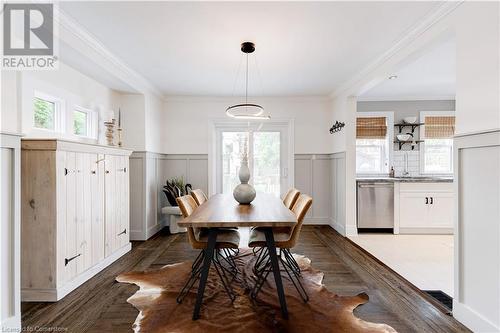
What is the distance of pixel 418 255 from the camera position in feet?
11.1

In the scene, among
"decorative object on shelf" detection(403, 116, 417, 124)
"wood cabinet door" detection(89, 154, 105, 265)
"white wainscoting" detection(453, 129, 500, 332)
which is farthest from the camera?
"decorative object on shelf" detection(403, 116, 417, 124)

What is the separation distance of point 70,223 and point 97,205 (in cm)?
46

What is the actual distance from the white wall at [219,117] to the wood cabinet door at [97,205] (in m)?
2.12

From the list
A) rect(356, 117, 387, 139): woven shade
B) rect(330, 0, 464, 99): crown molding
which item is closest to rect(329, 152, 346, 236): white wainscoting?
rect(356, 117, 387, 139): woven shade

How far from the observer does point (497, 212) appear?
1706 millimetres

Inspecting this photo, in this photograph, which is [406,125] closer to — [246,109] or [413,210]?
[413,210]

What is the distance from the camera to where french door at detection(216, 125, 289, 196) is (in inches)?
204

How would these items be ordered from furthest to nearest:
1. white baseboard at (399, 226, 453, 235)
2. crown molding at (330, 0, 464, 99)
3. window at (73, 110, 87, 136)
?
white baseboard at (399, 226, 453, 235) → window at (73, 110, 87, 136) → crown molding at (330, 0, 464, 99)

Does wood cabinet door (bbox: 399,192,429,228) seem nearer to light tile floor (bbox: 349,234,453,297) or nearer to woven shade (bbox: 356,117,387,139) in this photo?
light tile floor (bbox: 349,234,453,297)

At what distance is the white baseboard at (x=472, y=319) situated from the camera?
1.74 metres

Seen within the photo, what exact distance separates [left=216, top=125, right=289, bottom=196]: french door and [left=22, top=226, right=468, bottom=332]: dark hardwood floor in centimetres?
178

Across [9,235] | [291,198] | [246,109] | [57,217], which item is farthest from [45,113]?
[291,198]

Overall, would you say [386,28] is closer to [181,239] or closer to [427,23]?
[427,23]

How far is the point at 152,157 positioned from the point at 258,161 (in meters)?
1.96
